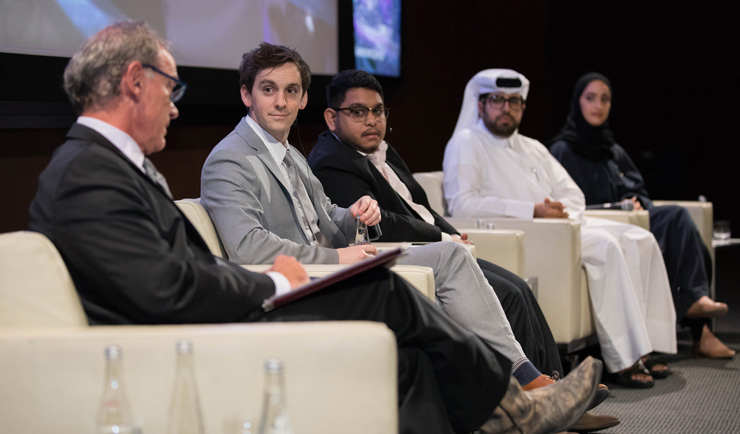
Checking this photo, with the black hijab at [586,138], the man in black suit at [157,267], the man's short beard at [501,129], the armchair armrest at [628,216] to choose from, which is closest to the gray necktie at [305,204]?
the man in black suit at [157,267]

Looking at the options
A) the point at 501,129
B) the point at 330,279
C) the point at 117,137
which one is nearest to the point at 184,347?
the point at 330,279

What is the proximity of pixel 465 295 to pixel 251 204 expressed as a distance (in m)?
0.76

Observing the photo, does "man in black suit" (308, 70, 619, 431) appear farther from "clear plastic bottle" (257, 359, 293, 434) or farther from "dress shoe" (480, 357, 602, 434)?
"clear plastic bottle" (257, 359, 293, 434)

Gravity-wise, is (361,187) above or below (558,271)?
above

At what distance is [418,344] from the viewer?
6.95 ft

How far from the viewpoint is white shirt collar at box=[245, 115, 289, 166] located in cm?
300

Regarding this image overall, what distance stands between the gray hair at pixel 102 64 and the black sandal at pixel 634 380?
2.88 m

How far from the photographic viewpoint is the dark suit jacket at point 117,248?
184 cm

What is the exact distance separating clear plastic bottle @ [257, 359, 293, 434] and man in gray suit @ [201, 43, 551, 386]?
48.2 inches

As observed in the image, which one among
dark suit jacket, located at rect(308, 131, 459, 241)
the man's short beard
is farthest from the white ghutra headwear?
dark suit jacket, located at rect(308, 131, 459, 241)

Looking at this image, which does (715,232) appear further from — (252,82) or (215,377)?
(215,377)

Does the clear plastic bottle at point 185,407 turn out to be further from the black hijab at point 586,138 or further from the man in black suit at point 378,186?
the black hijab at point 586,138

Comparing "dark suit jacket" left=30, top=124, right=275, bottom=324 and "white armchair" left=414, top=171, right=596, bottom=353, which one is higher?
"dark suit jacket" left=30, top=124, right=275, bottom=324

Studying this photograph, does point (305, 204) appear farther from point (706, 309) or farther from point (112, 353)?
point (706, 309)
